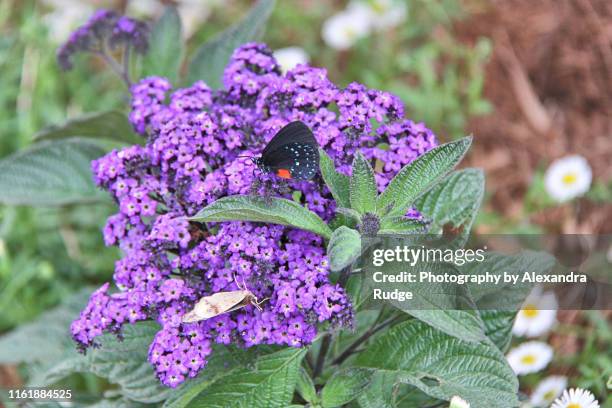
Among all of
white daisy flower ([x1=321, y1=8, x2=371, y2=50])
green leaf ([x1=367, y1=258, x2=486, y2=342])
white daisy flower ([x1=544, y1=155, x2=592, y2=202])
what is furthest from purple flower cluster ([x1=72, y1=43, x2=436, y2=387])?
white daisy flower ([x1=321, y1=8, x2=371, y2=50])

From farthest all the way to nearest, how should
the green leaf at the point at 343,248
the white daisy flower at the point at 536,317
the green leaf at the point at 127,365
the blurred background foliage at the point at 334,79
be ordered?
the blurred background foliage at the point at 334,79
the white daisy flower at the point at 536,317
the green leaf at the point at 127,365
the green leaf at the point at 343,248

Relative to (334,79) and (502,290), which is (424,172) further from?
(334,79)

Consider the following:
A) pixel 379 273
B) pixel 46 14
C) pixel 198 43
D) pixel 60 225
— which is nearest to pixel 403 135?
pixel 379 273

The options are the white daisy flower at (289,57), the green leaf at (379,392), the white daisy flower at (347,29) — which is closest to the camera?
the green leaf at (379,392)

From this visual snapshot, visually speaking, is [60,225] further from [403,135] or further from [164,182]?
[403,135]

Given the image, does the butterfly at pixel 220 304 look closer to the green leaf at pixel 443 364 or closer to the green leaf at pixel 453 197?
the green leaf at pixel 443 364

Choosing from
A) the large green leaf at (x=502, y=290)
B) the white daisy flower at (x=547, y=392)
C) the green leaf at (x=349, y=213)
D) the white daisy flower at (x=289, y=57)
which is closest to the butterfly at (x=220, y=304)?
the green leaf at (x=349, y=213)
